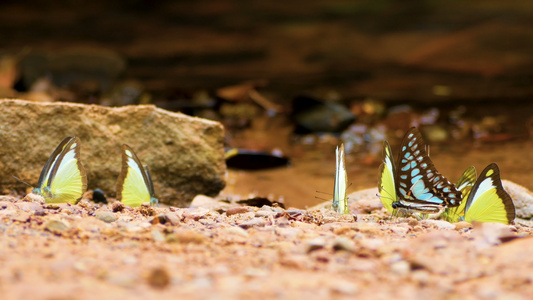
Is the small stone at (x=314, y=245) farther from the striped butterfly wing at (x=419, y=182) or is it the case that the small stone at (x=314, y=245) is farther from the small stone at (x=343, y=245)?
the striped butterfly wing at (x=419, y=182)

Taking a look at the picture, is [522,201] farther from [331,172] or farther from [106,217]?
[106,217]

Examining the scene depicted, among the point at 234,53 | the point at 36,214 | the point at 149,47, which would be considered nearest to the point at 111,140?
the point at 36,214

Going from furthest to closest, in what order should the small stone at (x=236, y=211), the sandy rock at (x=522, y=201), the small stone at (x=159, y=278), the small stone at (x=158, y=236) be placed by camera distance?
the sandy rock at (x=522, y=201) < the small stone at (x=236, y=211) < the small stone at (x=158, y=236) < the small stone at (x=159, y=278)

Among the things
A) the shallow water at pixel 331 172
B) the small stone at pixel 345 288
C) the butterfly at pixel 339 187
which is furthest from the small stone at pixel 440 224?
the shallow water at pixel 331 172

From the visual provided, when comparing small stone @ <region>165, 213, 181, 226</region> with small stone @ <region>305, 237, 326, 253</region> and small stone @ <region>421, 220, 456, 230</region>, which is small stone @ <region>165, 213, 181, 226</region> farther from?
small stone @ <region>421, 220, 456, 230</region>

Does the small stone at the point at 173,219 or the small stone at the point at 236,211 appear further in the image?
the small stone at the point at 236,211

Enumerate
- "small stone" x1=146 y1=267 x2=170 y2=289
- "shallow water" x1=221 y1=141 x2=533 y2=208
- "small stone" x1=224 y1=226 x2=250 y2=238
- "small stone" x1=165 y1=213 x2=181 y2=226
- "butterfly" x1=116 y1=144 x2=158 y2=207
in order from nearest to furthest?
"small stone" x1=146 y1=267 x2=170 y2=289
"small stone" x1=224 y1=226 x2=250 y2=238
"small stone" x1=165 y1=213 x2=181 y2=226
"butterfly" x1=116 y1=144 x2=158 y2=207
"shallow water" x1=221 y1=141 x2=533 y2=208

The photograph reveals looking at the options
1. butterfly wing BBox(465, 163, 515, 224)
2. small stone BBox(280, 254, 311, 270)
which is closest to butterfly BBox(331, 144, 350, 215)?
butterfly wing BBox(465, 163, 515, 224)
